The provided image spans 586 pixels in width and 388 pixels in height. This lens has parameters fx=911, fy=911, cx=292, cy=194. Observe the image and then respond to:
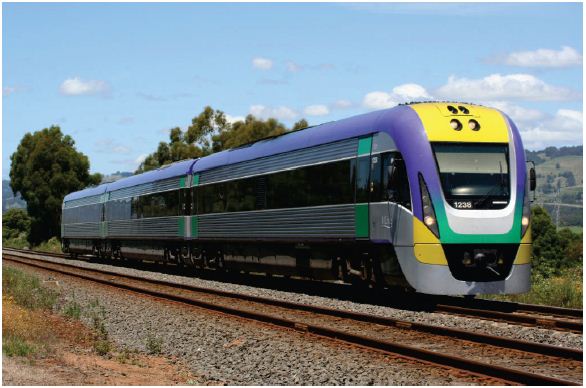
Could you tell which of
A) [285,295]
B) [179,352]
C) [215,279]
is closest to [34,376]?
[179,352]

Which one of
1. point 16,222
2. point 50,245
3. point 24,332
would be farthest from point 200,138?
point 24,332

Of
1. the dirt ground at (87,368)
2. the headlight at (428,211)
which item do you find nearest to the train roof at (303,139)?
the headlight at (428,211)

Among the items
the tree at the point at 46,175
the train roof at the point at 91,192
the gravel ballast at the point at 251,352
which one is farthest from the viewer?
the tree at the point at 46,175

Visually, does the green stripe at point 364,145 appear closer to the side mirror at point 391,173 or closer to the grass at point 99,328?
the side mirror at point 391,173

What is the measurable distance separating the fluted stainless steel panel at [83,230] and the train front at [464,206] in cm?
2845

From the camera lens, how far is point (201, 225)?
27.7m

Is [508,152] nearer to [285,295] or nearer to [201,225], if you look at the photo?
[285,295]

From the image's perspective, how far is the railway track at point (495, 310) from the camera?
14.1m

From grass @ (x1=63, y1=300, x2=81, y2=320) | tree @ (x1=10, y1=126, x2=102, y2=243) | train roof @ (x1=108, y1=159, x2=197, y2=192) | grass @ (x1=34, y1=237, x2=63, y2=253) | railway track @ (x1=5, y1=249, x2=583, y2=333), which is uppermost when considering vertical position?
tree @ (x1=10, y1=126, x2=102, y2=243)

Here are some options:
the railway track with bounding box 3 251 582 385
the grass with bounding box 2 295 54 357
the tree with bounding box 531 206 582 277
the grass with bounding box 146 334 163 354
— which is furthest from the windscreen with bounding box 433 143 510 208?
the tree with bounding box 531 206 582 277

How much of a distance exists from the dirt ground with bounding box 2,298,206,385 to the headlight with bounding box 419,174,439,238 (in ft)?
18.8

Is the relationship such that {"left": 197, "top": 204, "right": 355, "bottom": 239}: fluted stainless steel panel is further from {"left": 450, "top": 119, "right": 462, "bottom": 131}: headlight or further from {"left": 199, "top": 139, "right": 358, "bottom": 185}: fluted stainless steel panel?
{"left": 450, "top": 119, "right": 462, "bottom": 131}: headlight

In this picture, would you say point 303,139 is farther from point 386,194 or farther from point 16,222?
point 16,222

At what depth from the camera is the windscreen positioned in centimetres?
1591
